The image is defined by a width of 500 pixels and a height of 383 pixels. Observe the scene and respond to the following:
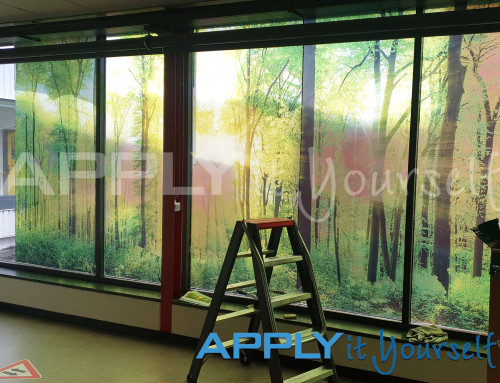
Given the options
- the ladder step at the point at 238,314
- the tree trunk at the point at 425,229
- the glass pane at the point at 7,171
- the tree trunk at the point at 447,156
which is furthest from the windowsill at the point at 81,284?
the tree trunk at the point at 447,156

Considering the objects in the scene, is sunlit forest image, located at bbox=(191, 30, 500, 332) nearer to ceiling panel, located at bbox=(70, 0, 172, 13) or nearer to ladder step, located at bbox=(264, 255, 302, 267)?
ceiling panel, located at bbox=(70, 0, 172, 13)

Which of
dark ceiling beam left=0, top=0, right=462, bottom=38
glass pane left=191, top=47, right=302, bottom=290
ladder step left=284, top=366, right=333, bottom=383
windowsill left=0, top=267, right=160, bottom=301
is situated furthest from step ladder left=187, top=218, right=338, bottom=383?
dark ceiling beam left=0, top=0, right=462, bottom=38

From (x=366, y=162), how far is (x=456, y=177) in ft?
2.25

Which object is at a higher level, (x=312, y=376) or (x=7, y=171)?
(x=7, y=171)

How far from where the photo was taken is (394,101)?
13.9 ft

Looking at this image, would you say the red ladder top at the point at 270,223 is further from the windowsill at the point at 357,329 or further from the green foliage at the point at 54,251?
the green foliage at the point at 54,251

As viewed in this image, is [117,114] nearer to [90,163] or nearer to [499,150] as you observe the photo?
[90,163]

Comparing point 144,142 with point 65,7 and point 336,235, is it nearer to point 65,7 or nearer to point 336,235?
point 65,7

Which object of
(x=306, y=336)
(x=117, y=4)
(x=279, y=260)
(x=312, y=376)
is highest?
(x=117, y=4)

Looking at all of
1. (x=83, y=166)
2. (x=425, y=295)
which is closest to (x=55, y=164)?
(x=83, y=166)

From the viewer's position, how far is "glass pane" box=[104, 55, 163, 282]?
536 centimetres

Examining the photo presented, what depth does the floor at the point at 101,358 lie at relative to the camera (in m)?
4.25

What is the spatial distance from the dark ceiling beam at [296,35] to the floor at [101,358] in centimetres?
255

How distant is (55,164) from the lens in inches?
236
